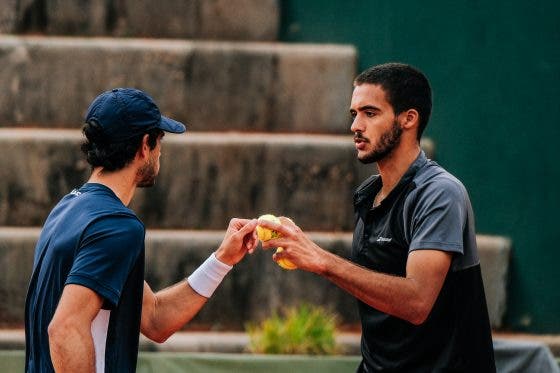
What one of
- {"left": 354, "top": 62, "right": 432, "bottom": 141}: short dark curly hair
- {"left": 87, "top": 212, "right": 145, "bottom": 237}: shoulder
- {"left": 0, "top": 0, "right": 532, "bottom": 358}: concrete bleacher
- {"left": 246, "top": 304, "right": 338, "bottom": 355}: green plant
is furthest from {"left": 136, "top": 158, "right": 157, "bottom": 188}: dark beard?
→ {"left": 0, "top": 0, "right": 532, "bottom": 358}: concrete bleacher

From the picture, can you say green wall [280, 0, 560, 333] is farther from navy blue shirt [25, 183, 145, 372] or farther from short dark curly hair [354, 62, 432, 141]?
navy blue shirt [25, 183, 145, 372]

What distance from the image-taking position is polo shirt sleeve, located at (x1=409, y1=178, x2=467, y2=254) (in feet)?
13.2

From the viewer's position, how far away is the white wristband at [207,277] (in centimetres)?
475

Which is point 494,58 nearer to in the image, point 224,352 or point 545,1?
point 545,1

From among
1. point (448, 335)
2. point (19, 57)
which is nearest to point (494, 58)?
point (19, 57)

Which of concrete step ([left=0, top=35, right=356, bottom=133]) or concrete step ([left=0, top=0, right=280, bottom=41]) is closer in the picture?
concrete step ([left=0, top=35, right=356, bottom=133])

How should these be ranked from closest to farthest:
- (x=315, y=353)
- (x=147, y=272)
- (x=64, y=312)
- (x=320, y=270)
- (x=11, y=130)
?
(x=64, y=312)
(x=320, y=270)
(x=315, y=353)
(x=147, y=272)
(x=11, y=130)

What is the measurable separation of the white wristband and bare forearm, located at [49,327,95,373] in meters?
1.13

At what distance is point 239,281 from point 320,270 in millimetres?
4905

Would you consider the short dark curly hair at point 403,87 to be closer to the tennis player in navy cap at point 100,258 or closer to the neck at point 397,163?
the neck at point 397,163

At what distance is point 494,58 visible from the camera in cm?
974

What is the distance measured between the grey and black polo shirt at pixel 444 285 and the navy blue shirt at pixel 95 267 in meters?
1.00

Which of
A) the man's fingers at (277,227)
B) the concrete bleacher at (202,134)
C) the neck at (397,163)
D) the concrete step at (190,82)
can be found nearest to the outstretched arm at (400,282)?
the man's fingers at (277,227)

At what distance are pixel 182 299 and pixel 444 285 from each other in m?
1.20
